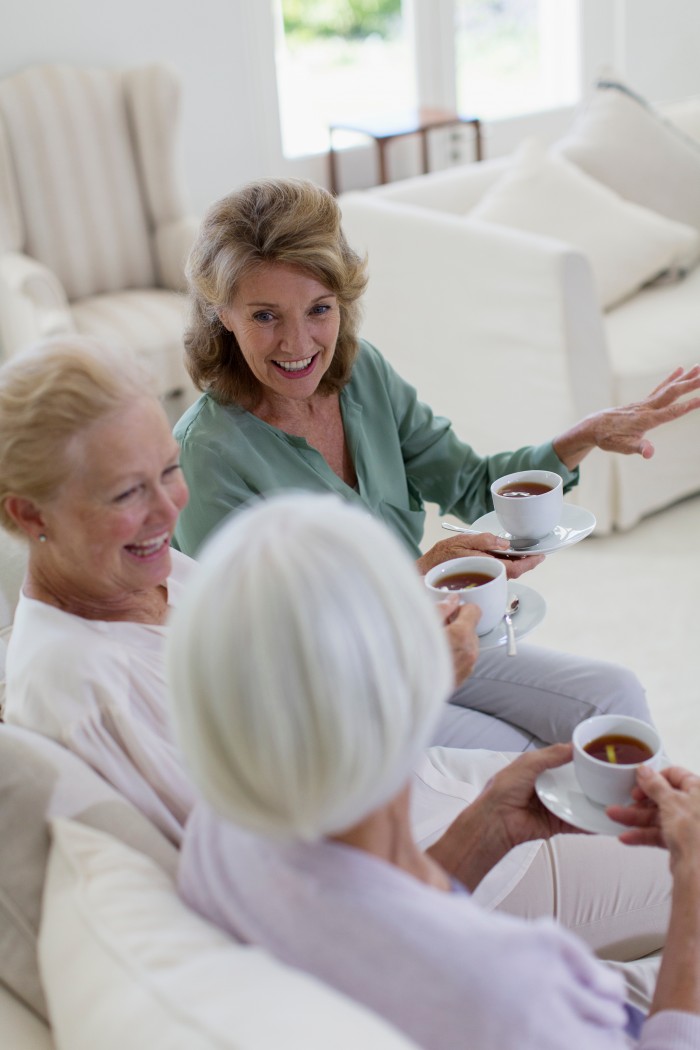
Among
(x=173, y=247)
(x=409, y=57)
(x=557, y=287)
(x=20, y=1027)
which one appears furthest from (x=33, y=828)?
(x=409, y=57)

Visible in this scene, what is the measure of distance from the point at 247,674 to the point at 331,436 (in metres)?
1.13

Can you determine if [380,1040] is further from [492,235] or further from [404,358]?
[404,358]

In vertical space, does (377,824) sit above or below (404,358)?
above

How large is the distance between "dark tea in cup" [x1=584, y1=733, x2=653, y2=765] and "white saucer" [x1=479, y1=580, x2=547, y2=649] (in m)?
0.23

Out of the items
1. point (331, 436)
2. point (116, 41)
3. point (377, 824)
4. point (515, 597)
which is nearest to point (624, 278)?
point (331, 436)

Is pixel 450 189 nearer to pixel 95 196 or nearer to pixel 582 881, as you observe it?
pixel 95 196

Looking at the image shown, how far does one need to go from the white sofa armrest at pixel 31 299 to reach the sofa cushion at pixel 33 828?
2.55 meters

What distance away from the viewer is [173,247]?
397 cm

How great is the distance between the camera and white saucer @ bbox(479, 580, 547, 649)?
1318 millimetres

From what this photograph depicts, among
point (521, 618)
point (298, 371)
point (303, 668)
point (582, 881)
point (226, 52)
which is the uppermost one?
point (226, 52)

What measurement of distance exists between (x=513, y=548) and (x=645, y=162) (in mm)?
2403

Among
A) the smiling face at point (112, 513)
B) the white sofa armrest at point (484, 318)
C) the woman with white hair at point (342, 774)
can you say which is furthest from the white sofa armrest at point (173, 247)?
the woman with white hair at point (342, 774)

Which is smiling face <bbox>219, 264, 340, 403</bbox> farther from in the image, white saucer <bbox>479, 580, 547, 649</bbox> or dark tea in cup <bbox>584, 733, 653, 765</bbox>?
dark tea in cup <bbox>584, 733, 653, 765</bbox>

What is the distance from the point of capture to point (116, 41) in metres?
4.39
